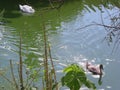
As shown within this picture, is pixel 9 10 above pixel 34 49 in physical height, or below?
above

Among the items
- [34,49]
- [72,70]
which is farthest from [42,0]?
[72,70]

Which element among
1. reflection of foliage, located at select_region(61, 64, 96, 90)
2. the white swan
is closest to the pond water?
the white swan

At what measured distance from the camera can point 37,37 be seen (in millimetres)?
7637

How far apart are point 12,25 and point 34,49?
1.81 m

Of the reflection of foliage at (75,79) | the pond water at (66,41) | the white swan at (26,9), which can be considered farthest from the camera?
the white swan at (26,9)

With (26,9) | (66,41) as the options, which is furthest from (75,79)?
(26,9)

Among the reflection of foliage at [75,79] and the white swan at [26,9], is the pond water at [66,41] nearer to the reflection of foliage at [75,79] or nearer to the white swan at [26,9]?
the white swan at [26,9]

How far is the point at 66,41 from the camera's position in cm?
748

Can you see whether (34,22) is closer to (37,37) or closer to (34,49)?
(37,37)

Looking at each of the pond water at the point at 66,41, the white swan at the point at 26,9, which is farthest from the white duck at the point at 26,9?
the pond water at the point at 66,41

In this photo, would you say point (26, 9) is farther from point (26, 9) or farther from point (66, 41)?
point (66, 41)

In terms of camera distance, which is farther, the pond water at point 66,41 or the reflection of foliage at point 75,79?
the pond water at point 66,41

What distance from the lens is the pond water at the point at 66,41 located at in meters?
6.21

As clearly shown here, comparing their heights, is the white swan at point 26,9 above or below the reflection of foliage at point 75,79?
above
